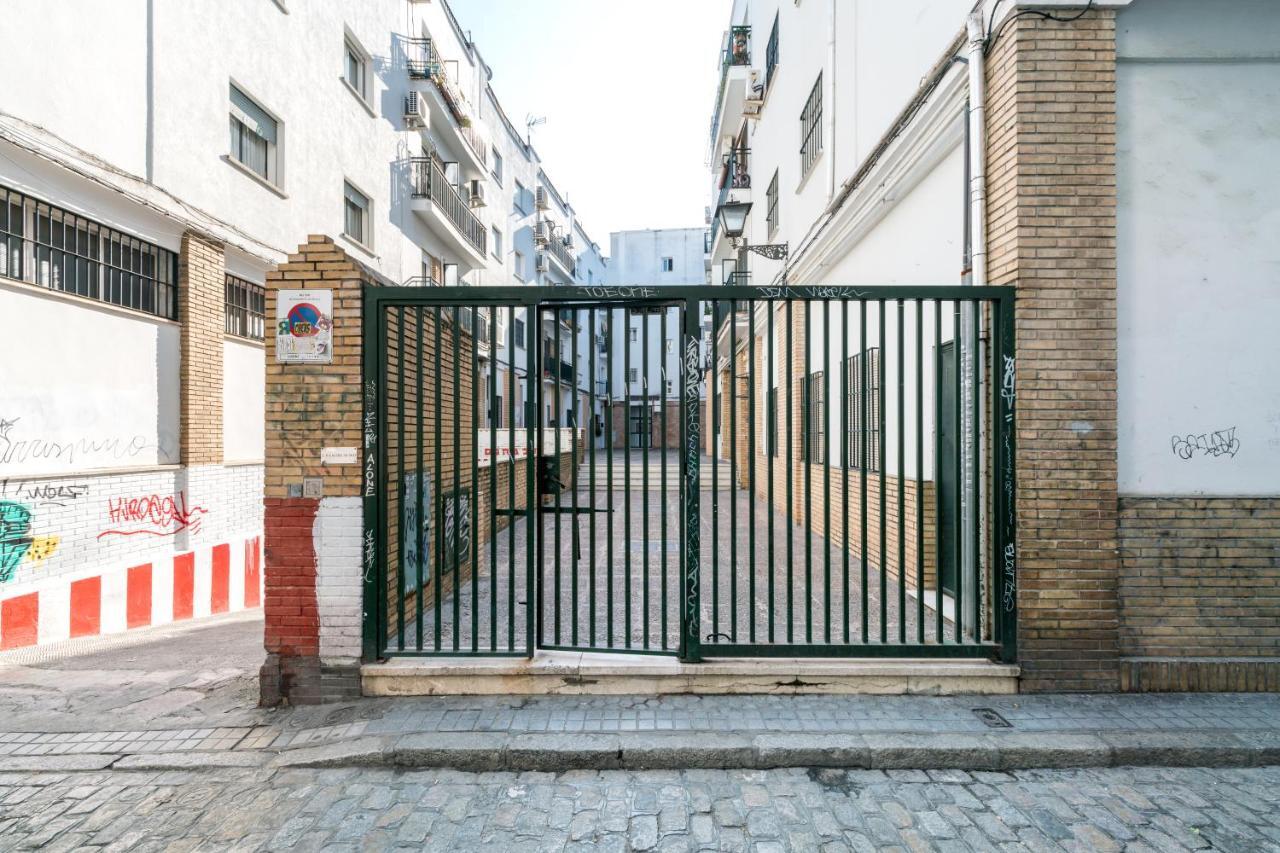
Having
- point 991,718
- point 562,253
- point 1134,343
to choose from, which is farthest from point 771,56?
point 562,253

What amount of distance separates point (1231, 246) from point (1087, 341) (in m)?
1.31


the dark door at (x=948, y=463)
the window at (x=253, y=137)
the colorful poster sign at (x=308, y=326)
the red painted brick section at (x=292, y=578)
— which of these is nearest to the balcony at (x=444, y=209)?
the window at (x=253, y=137)

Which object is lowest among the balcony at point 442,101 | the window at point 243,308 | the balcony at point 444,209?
the window at point 243,308

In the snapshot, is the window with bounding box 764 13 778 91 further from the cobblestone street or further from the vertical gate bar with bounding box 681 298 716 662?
the cobblestone street

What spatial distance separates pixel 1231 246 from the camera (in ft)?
14.9

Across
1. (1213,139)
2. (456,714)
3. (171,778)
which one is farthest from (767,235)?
(171,778)

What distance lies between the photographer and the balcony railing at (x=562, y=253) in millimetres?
33125

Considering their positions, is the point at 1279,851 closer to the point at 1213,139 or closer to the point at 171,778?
the point at 1213,139

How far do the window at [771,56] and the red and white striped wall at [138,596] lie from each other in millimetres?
13617

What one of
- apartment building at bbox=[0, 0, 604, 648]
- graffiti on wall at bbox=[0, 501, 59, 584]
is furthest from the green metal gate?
graffiti on wall at bbox=[0, 501, 59, 584]

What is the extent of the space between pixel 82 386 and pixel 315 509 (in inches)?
199

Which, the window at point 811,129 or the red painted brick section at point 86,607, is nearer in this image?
the red painted brick section at point 86,607

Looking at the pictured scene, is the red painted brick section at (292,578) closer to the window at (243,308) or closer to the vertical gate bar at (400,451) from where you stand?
the vertical gate bar at (400,451)

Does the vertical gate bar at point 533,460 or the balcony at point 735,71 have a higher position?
the balcony at point 735,71
